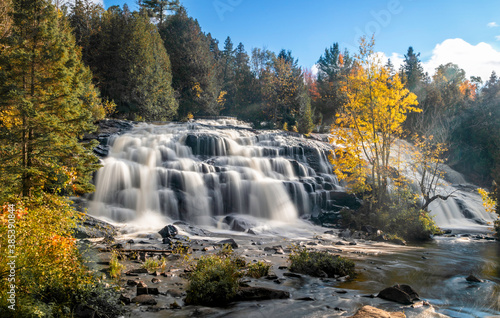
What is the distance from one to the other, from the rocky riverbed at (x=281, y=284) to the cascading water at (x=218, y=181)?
4369 millimetres

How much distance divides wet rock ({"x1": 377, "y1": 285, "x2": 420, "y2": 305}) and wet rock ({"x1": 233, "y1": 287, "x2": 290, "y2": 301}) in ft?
7.07

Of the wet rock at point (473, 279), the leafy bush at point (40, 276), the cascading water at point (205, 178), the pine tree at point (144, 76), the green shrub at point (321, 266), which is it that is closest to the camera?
the leafy bush at point (40, 276)

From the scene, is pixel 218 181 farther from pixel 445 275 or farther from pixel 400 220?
pixel 445 275

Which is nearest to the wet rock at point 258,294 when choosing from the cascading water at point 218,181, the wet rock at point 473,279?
the wet rock at point 473,279

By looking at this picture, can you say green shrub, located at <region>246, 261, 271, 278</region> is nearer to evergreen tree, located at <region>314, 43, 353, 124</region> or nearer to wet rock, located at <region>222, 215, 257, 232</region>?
wet rock, located at <region>222, 215, 257, 232</region>

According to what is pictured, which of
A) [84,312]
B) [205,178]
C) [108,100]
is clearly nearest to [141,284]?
[84,312]

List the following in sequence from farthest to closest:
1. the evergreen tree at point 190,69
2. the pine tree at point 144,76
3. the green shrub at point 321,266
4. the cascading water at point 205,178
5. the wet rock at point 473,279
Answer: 1. the evergreen tree at point 190,69
2. the pine tree at point 144,76
3. the cascading water at point 205,178
4. the wet rock at point 473,279
5. the green shrub at point 321,266

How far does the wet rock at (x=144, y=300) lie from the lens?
6363 millimetres

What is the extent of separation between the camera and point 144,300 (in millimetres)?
6422

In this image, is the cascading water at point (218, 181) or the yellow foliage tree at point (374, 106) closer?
the yellow foliage tree at point (374, 106)

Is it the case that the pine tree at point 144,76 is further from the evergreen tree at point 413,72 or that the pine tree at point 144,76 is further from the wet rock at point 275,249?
the evergreen tree at point 413,72

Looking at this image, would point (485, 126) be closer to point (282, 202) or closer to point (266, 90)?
point (266, 90)

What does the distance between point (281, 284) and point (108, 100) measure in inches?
1250

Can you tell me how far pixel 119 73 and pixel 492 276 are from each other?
3632 centimetres
